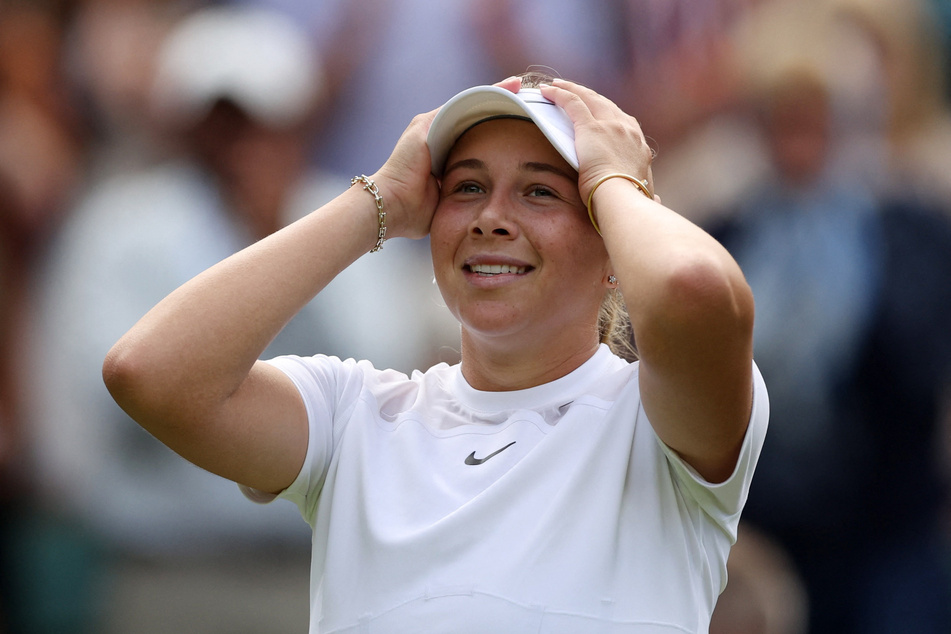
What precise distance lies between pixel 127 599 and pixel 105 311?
1.00 metres

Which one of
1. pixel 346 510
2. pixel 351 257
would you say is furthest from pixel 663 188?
pixel 346 510

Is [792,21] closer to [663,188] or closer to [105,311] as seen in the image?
[663,188]

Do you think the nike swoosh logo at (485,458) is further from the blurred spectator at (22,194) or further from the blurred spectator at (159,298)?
the blurred spectator at (22,194)

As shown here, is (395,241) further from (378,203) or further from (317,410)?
(317,410)

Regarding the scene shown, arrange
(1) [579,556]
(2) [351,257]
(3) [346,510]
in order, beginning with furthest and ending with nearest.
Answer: (2) [351,257], (3) [346,510], (1) [579,556]

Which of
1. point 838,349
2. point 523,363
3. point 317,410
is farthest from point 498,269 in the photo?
point 838,349

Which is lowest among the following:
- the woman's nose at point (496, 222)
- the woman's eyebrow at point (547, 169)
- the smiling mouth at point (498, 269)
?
the smiling mouth at point (498, 269)

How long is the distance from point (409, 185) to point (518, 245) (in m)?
0.28

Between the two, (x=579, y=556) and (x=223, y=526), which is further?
(x=223, y=526)

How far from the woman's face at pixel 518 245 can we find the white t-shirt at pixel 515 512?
0.13 meters

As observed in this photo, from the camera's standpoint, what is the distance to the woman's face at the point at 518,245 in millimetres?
1595

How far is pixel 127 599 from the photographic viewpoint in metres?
3.07

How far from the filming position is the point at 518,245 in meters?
1.60

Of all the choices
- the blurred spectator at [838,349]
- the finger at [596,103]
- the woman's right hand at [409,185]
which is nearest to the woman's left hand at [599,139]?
the finger at [596,103]
